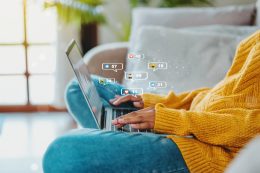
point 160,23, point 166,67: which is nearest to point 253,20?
point 160,23

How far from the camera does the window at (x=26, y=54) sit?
9.25 ft

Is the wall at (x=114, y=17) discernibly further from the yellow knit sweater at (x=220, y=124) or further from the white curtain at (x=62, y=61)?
the yellow knit sweater at (x=220, y=124)

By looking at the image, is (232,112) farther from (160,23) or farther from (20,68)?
(20,68)

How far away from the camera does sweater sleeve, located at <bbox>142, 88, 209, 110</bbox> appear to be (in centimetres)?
159

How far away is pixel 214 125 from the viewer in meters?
1.29

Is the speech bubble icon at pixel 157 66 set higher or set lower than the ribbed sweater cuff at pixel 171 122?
higher

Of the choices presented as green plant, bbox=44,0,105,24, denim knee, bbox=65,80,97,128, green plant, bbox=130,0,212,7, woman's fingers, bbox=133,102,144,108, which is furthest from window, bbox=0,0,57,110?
woman's fingers, bbox=133,102,144,108

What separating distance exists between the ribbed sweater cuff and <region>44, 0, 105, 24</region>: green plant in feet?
4.48

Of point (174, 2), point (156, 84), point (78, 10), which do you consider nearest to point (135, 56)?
point (156, 84)

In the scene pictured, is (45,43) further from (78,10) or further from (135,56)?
(135,56)

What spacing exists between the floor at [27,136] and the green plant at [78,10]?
55 centimetres

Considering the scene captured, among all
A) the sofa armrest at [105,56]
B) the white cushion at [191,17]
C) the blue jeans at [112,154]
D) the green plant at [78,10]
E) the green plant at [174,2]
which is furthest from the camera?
the green plant at [174,2]

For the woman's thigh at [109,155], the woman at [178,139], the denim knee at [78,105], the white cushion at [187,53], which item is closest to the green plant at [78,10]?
the white cushion at [187,53]

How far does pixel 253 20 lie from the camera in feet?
7.67
